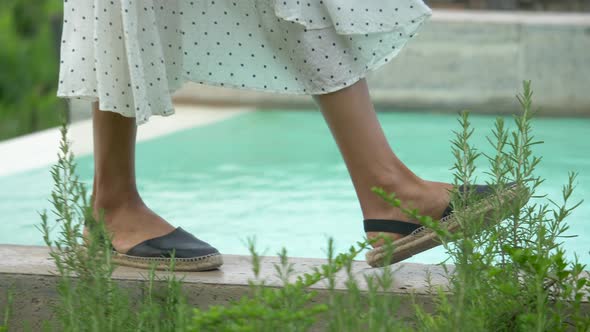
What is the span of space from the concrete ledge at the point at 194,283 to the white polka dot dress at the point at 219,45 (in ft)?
1.00

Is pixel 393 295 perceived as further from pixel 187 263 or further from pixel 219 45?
pixel 219 45

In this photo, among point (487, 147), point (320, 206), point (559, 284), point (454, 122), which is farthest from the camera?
point (454, 122)

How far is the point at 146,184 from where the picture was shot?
384cm

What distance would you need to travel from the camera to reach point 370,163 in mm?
1955

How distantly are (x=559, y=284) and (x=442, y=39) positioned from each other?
4905 millimetres

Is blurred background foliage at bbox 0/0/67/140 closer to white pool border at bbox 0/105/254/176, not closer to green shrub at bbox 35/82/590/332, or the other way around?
white pool border at bbox 0/105/254/176

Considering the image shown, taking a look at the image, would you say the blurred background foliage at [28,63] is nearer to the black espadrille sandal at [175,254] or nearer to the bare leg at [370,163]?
the black espadrille sandal at [175,254]

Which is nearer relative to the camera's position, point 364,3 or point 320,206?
point 364,3

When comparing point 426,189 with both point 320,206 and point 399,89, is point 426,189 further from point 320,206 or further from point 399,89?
point 399,89

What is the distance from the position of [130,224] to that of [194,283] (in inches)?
10.5

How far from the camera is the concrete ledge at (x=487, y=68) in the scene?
6.19 meters

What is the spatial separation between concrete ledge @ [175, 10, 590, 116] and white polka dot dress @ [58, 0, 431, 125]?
167 inches

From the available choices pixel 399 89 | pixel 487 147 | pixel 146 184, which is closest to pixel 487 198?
pixel 146 184

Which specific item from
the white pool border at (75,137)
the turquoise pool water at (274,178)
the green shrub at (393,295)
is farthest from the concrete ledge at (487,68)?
the green shrub at (393,295)
